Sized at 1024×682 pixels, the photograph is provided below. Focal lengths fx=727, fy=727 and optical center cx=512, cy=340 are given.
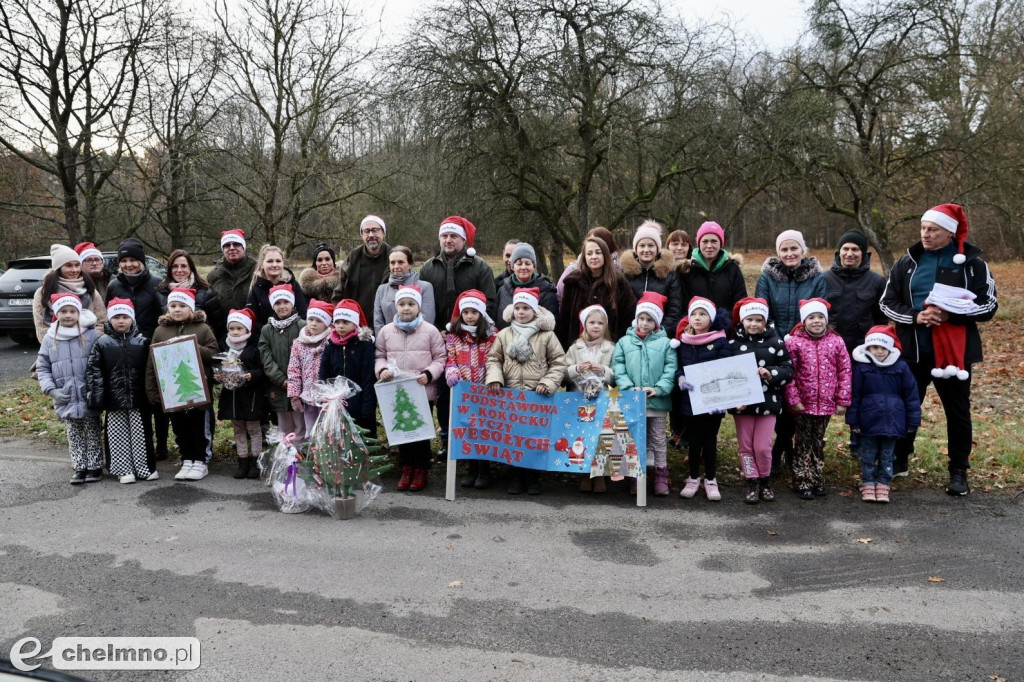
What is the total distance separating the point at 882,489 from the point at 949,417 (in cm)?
91

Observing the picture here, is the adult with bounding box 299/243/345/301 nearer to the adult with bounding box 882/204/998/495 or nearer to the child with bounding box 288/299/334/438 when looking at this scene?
the child with bounding box 288/299/334/438

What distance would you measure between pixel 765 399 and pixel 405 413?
2.98 m

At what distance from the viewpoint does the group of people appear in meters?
5.99

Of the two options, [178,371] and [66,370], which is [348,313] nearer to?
[178,371]

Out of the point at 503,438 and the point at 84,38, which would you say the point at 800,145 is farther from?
the point at 84,38

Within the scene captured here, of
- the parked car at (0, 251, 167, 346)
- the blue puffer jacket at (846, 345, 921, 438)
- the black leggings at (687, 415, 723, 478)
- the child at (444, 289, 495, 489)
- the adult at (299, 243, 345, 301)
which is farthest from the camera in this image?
the parked car at (0, 251, 167, 346)

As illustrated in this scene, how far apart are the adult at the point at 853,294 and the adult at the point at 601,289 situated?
5.86 ft

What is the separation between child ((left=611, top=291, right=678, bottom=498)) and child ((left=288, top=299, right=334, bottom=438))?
2.61 meters

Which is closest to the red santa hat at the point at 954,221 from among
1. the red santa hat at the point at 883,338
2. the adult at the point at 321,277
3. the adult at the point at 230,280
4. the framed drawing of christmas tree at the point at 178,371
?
the red santa hat at the point at 883,338

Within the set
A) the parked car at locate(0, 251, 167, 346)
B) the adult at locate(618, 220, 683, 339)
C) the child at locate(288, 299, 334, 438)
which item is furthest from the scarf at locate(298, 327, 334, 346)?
the parked car at locate(0, 251, 167, 346)

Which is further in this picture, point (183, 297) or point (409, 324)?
point (183, 297)

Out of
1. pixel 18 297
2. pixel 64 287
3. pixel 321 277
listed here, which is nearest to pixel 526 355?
pixel 321 277

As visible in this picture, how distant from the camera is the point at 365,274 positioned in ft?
24.7

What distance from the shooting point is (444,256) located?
23.8ft
